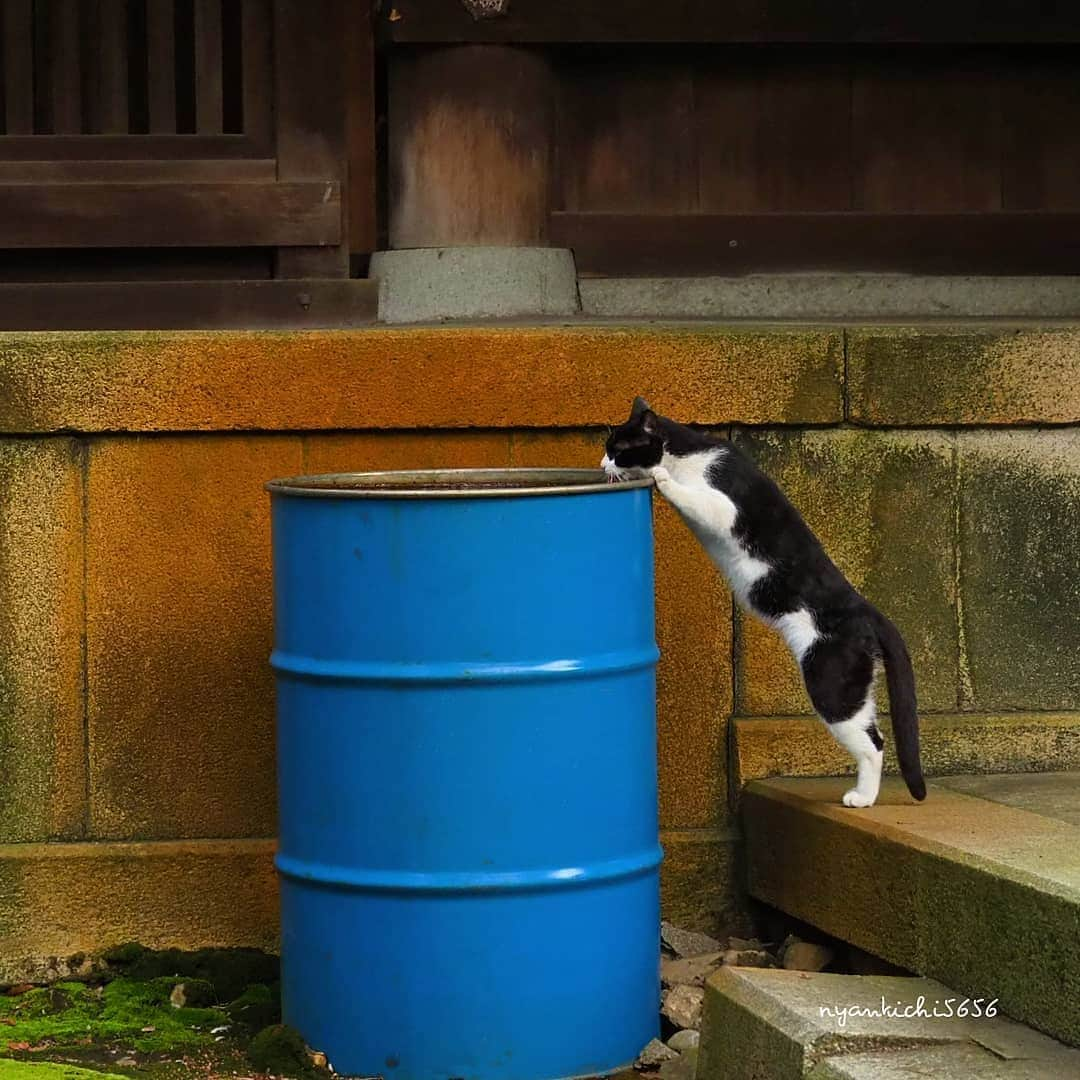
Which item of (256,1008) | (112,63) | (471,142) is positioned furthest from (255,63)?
(256,1008)

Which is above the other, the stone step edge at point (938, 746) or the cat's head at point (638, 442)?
the cat's head at point (638, 442)

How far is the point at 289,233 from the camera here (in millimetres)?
4828

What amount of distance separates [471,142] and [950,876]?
2365mm

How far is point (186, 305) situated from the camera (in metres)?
4.84

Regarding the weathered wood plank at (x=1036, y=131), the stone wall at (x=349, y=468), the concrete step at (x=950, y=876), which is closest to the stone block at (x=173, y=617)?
the stone wall at (x=349, y=468)

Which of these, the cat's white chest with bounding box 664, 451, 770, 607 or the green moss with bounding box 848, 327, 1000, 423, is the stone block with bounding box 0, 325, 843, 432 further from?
the cat's white chest with bounding box 664, 451, 770, 607

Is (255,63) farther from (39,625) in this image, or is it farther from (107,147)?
(39,625)

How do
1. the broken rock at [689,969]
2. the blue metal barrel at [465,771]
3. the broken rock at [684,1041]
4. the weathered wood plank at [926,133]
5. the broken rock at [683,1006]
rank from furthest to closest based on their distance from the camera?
the weathered wood plank at [926,133] < the broken rock at [689,969] < the broken rock at [683,1006] < the broken rock at [684,1041] < the blue metal barrel at [465,771]

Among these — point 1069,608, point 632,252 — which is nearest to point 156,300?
point 632,252

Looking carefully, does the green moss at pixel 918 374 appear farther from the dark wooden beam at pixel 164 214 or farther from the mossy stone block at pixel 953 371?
the dark wooden beam at pixel 164 214

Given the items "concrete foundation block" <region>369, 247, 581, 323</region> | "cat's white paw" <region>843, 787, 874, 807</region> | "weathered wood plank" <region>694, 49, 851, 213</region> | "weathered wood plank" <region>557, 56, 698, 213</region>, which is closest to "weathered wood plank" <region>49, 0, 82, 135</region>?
"concrete foundation block" <region>369, 247, 581, 323</region>

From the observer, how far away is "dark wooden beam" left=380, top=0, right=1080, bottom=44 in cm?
477

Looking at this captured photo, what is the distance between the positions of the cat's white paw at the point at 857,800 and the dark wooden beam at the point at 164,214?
2.02 m

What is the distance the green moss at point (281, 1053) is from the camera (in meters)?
3.73
